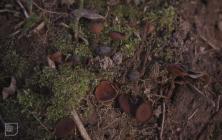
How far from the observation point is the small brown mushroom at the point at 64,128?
2.16 m

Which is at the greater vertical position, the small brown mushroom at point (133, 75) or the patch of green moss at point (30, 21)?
the patch of green moss at point (30, 21)

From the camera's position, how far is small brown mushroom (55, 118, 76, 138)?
2.16 m

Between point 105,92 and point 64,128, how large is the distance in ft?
0.98

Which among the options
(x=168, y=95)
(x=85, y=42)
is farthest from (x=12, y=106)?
(x=168, y=95)

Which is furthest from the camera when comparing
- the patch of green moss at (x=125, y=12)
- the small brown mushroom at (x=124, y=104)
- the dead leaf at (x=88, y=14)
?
the patch of green moss at (x=125, y=12)

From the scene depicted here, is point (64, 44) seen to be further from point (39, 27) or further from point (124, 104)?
point (124, 104)

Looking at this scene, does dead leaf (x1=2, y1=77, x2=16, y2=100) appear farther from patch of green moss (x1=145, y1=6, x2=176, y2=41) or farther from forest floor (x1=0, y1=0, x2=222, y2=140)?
patch of green moss (x1=145, y1=6, x2=176, y2=41)

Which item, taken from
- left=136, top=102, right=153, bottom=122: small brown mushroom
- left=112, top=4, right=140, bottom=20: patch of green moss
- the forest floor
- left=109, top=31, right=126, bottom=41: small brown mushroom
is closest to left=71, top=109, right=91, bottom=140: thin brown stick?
the forest floor

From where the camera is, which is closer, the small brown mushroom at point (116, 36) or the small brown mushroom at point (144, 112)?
the small brown mushroom at point (144, 112)

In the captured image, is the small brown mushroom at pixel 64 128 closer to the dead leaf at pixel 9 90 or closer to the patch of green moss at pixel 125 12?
the dead leaf at pixel 9 90

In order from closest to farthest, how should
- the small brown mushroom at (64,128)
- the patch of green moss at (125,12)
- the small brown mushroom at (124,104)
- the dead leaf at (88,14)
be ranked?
the small brown mushroom at (64,128) → the small brown mushroom at (124,104) → the dead leaf at (88,14) → the patch of green moss at (125,12)

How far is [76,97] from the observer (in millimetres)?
2225

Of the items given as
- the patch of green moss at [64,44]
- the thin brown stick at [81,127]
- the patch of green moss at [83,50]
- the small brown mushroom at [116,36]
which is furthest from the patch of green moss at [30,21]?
the thin brown stick at [81,127]

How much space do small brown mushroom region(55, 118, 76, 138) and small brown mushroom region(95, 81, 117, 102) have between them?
0.21 meters
